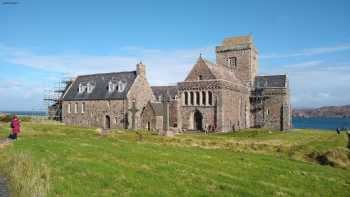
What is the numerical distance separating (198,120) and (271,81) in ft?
62.8

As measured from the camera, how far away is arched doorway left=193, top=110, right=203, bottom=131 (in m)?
53.5

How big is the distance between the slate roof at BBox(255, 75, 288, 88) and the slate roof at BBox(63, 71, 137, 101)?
25.8m

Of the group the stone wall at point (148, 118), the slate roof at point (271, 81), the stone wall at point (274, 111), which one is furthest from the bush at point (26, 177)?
the slate roof at point (271, 81)

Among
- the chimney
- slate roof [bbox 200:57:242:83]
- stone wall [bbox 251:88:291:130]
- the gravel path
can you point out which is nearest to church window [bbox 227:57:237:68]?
slate roof [bbox 200:57:242:83]

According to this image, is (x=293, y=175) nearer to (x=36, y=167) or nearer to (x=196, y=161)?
(x=196, y=161)

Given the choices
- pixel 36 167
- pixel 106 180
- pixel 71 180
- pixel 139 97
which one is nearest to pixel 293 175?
pixel 106 180

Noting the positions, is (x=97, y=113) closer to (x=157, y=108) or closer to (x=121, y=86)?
(x=121, y=86)

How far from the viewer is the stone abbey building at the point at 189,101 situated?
51281mm

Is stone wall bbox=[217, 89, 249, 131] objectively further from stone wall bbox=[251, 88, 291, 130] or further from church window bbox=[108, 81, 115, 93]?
church window bbox=[108, 81, 115, 93]

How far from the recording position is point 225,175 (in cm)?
1553

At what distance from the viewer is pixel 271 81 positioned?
213 ft

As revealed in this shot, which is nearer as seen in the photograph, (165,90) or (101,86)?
(101,86)

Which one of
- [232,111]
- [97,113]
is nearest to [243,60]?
[232,111]

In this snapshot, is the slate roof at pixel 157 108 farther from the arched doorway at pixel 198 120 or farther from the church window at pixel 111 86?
the church window at pixel 111 86
